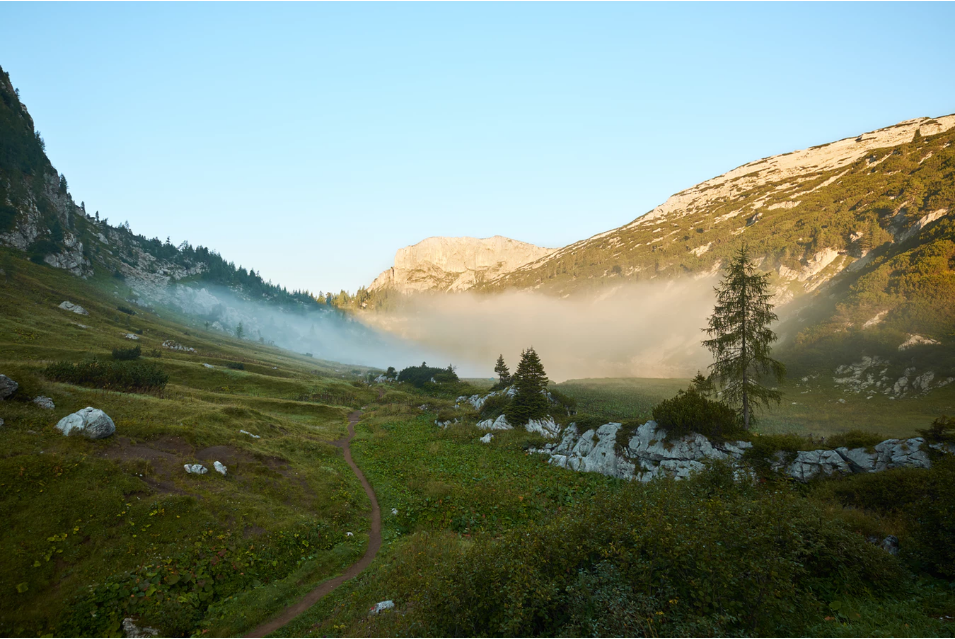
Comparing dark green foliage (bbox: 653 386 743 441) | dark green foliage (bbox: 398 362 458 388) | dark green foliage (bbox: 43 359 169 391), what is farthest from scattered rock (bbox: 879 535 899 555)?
dark green foliage (bbox: 398 362 458 388)

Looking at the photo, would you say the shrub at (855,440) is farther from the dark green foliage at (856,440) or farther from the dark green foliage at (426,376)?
the dark green foliage at (426,376)

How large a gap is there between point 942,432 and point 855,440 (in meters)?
3.07

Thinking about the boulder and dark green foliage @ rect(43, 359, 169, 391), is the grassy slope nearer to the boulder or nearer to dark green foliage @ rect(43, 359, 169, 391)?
the boulder

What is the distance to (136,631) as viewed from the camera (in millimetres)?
13227

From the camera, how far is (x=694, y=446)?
968 inches

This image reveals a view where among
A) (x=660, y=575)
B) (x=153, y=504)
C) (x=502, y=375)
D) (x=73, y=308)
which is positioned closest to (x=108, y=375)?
(x=153, y=504)

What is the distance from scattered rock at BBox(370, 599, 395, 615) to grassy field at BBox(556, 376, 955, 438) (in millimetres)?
29458

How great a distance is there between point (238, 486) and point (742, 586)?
83.9 feet

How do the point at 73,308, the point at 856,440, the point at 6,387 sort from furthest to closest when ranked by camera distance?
the point at 73,308
the point at 6,387
the point at 856,440

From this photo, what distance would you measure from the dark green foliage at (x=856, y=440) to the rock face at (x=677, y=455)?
367 mm

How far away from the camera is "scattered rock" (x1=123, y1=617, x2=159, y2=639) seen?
13133 millimetres

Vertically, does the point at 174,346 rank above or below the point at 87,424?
above

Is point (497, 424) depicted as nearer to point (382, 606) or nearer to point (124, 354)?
point (382, 606)

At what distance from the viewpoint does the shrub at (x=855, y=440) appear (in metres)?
19.1
